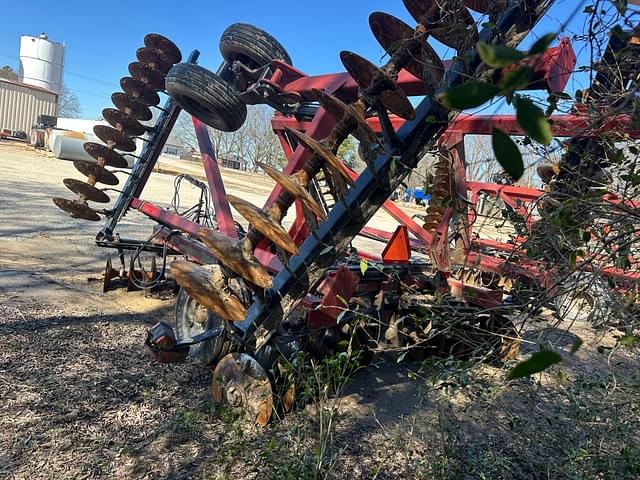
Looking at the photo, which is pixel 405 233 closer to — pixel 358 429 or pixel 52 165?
pixel 358 429

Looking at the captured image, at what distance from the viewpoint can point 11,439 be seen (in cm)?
266

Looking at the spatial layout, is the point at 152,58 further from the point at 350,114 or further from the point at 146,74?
the point at 350,114

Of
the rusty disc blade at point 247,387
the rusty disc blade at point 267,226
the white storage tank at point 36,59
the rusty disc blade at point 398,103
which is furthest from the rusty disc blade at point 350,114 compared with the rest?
the white storage tank at point 36,59

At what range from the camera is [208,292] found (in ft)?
9.41

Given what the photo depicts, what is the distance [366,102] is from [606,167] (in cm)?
129

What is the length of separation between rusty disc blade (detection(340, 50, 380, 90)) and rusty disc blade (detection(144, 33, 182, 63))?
169 inches

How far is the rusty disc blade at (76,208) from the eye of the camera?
19.6 feet

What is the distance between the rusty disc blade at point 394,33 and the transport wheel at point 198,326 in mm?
2159

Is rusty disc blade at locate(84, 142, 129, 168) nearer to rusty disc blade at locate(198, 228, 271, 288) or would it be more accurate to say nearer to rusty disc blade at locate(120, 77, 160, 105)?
rusty disc blade at locate(120, 77, 160, 105)

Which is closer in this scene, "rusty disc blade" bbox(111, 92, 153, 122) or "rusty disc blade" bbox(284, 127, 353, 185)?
"rusty disc blade" bbox(284, 127, 353, 185)

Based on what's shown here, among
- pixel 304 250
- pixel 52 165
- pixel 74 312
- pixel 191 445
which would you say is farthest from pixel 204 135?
pixel 52 165

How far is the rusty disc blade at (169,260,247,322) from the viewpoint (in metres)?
2.86

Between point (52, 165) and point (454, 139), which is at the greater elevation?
point (454, 139)

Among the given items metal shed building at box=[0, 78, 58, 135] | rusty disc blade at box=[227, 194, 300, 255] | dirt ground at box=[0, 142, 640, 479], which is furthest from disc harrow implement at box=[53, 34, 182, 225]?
metal shed building at box=[0, 78, 58, 135]
